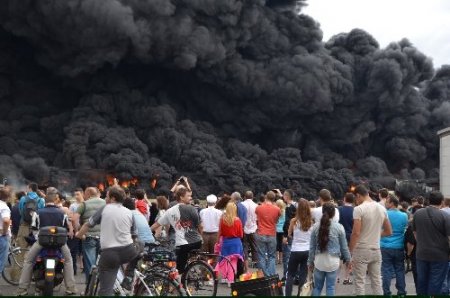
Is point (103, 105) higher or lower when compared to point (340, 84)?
lower

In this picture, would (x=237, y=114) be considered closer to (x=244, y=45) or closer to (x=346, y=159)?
(x=244, y=45)

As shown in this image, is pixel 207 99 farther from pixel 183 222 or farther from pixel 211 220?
pixel 183 222

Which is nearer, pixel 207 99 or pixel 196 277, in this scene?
pixel 196 277

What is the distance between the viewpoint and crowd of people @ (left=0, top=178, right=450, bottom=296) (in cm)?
872

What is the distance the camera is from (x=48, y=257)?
390 inches

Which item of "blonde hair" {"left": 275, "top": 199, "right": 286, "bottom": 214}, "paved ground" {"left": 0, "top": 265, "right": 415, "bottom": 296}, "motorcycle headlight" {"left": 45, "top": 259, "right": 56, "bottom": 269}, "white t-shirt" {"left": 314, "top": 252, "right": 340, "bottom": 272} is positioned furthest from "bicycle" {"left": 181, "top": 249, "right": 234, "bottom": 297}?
"blonde hair" {"left": 275, "top": 199, "right": 286, "bottom": 214}

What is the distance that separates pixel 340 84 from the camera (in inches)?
2069

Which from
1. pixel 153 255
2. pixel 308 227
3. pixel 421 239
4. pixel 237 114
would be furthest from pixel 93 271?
pixel 237 114

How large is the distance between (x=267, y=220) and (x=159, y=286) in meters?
3.70

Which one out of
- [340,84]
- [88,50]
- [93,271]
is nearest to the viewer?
[93,271]

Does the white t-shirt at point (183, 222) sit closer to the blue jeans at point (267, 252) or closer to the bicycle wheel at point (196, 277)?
the bicycle wheel at point (196, 277)

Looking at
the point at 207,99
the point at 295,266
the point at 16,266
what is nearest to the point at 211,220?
the point at 295,266

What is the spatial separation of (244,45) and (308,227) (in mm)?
43154

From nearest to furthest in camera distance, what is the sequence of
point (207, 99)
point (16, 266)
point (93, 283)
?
point (93, 283) < point (16, 266) < point (207, 99)
